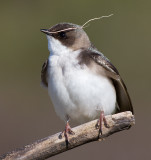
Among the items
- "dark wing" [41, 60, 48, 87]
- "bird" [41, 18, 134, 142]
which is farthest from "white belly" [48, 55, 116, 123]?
"dark wing" [41, 60, 48, 87]

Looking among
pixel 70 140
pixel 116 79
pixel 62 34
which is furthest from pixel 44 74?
pixel 70 140

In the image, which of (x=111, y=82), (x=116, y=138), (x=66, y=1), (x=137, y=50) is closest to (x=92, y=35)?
(x=137, y=50)

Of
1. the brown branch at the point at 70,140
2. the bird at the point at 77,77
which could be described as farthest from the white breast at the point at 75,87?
the brown branch at the point at 70,140

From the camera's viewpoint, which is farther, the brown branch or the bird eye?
the bird eye

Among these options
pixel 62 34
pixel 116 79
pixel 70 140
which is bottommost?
pixel 70 140

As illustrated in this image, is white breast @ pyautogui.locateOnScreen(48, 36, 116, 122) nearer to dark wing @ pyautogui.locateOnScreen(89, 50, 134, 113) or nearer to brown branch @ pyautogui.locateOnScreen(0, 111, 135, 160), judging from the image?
dark wing @ pyautogui.locateOnScreen(89, 50, 134, 113)

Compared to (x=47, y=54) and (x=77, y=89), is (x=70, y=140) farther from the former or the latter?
(x=47, y=54)
